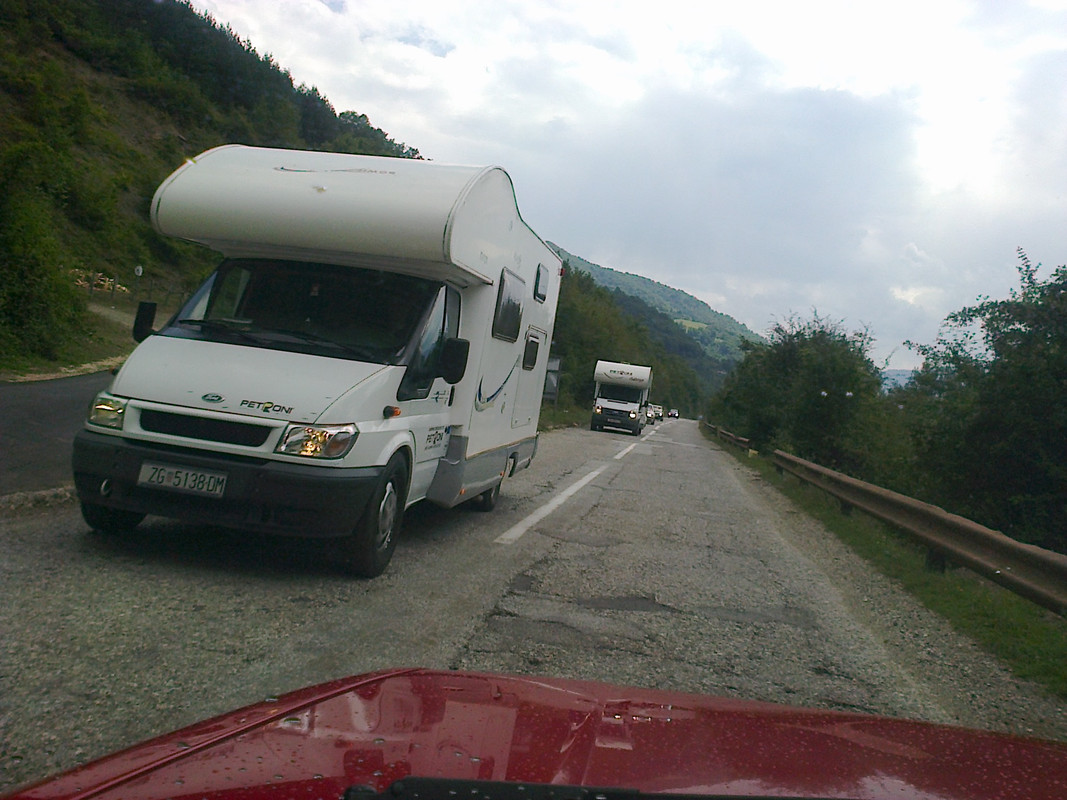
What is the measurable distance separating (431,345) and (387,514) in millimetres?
1326

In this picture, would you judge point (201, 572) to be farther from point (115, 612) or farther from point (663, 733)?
point (663, 733)

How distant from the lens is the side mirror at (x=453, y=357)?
6.32 meters

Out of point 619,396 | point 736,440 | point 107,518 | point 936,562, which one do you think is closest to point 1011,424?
point 936,562

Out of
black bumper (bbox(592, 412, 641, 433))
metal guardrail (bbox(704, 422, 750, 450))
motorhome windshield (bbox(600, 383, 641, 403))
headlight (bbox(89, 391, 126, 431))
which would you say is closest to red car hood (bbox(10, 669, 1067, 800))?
headlight (bbox(89, 391, 126, 431))

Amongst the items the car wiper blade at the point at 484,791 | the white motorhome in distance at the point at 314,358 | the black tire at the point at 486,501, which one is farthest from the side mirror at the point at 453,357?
the car wiper blade at the point at 484,791

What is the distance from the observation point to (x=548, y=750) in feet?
6.17

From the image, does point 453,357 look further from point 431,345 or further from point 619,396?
point 619,396

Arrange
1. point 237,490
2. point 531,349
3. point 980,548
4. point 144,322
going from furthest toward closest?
point 531,349 → point 980,548 → point 144,322 → point 237,490

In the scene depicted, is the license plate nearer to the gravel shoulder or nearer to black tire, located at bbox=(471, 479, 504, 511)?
the gravel shoulder

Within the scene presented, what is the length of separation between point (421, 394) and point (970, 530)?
4.88m

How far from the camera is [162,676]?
12.0 ft

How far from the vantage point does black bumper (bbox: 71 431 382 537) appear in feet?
16.9

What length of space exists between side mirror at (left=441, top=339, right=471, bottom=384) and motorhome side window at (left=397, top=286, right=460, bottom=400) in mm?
111

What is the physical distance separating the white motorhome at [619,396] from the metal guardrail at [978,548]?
24.4m
